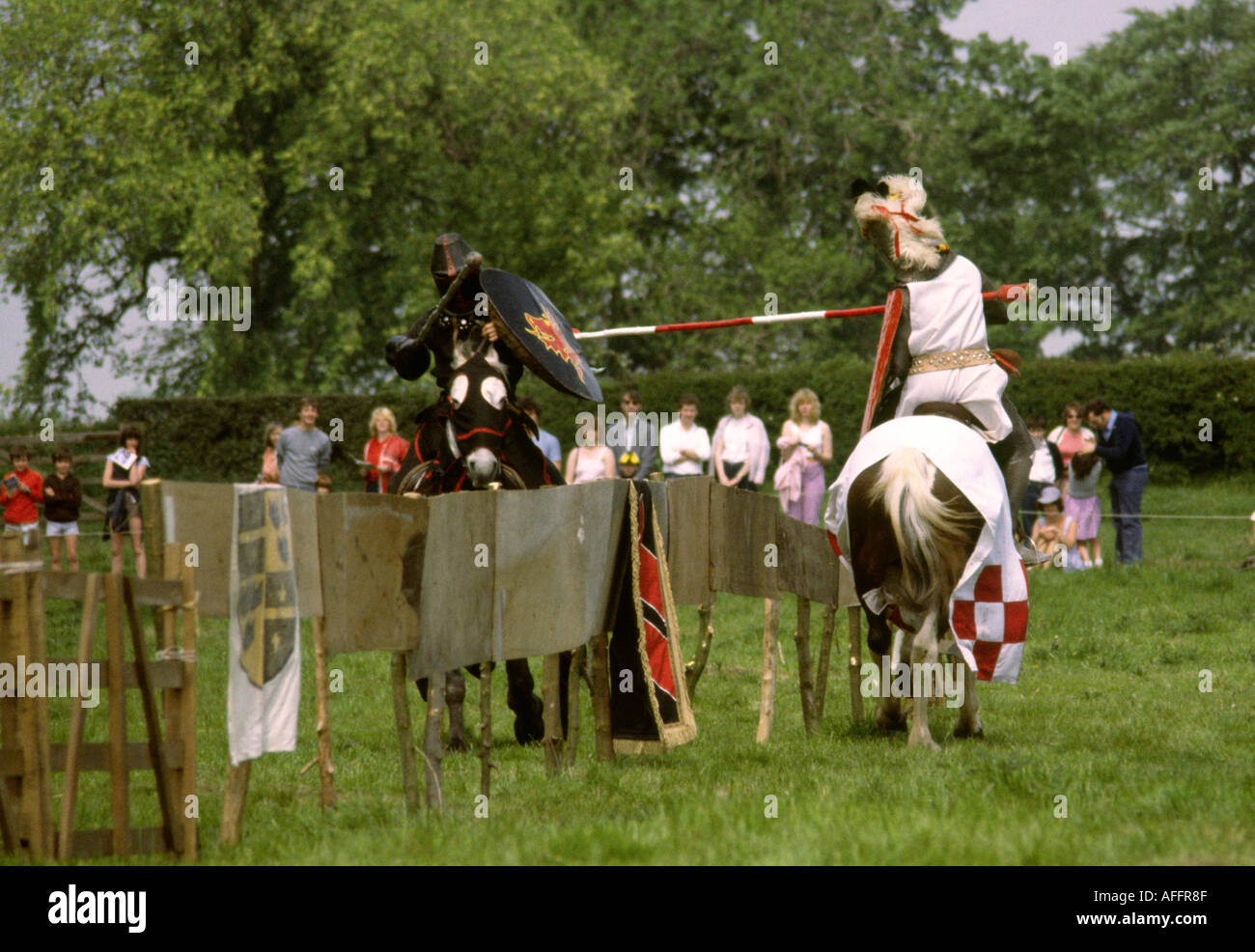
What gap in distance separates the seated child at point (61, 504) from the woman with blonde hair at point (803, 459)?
7623 millimetres

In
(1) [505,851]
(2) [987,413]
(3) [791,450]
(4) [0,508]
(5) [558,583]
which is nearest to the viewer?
(1) [505,851]

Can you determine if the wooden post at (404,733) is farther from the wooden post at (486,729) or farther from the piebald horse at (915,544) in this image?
the piebald horse at (915,544)

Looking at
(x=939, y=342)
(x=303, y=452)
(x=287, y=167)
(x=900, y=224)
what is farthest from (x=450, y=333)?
(x=287, y=167)

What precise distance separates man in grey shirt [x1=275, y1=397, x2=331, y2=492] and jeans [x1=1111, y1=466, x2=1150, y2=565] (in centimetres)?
833

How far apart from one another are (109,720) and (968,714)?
4.71m

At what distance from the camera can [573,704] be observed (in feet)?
25.5

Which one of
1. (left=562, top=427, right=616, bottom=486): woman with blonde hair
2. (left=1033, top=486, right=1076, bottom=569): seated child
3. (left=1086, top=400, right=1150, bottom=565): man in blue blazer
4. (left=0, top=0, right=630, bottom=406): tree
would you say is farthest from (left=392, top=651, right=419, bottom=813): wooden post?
(left=0, top=0, right=630, bottom=406): tree

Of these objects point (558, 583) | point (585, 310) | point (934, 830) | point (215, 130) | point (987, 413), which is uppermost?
point (215, 130)

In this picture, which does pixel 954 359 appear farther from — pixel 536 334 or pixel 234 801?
pixel 234 801

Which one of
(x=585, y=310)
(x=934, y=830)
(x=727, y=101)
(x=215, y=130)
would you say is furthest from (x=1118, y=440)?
(x=727, y=101)

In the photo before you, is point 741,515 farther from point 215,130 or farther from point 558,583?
point 215,130

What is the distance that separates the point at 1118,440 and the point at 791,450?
3541 mm

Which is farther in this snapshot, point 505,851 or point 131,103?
point 131,103

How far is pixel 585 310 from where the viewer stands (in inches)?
1244
